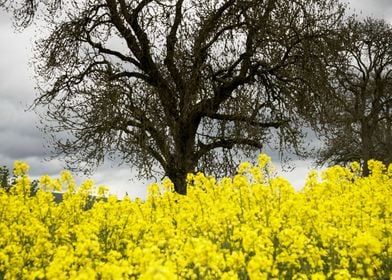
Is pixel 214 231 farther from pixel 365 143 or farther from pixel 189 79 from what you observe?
pixel 365 143

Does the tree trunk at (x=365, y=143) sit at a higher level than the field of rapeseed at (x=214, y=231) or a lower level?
higher

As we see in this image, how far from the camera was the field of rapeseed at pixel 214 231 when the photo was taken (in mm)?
4797

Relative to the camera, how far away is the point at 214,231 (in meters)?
6.75

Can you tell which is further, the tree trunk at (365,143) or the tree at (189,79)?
the tree trunk at (365,143)

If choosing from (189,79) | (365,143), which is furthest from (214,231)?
(365,143)

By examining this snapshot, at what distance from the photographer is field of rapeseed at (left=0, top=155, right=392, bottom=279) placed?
4.80m

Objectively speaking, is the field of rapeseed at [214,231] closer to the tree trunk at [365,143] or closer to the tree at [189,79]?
the tree at [189,79]

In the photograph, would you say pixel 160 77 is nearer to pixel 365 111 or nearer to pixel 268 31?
pixel 268 31

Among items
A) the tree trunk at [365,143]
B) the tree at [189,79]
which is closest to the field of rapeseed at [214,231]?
the tree at [189,79]

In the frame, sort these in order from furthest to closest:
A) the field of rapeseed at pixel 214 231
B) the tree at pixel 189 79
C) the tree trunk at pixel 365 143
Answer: the tree trunk at pixel 365 143
the tree at pixel 189 79
the field of rapeseed at pixel 214 231

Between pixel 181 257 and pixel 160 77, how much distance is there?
37.6ft

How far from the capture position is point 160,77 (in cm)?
1598

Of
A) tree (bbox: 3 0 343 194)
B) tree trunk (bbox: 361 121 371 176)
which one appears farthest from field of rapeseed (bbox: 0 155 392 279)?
tree trunk (bbox: 361 121 371 176)

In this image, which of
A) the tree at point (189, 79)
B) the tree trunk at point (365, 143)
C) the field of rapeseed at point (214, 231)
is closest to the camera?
the field of rapeseed at point (214, 231)
